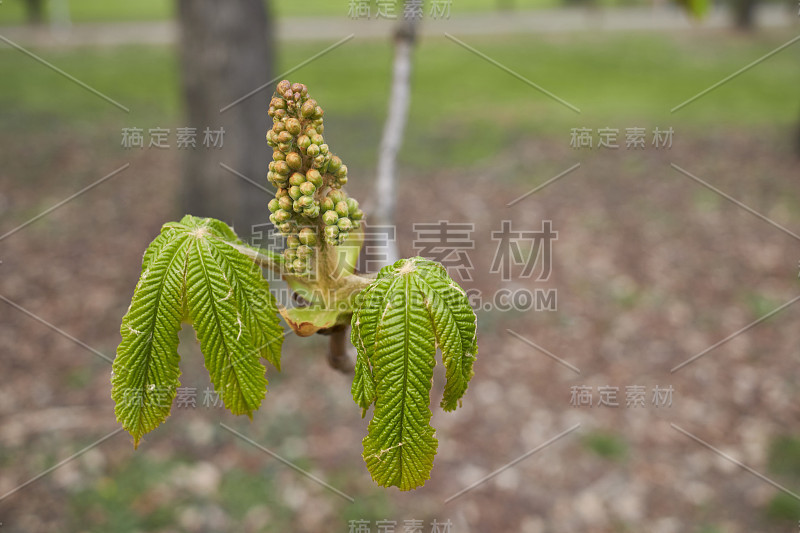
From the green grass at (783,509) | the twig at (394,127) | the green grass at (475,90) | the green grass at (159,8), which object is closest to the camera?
the twig at (394,127)

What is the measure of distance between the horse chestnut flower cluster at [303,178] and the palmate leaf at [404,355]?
155 mm

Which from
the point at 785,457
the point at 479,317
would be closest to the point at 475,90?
the point at 479,317

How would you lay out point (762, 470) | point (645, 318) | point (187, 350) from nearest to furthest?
point (762, 470), point (187, 350), point (645, 318)

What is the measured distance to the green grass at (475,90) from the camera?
8.41m

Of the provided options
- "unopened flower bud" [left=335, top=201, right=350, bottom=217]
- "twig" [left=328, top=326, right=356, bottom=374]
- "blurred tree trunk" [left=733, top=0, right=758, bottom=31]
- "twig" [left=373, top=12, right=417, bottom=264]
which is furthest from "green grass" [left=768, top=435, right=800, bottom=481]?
"blurred tree trunk" [left=733, top=0, right=758, bottom=31]

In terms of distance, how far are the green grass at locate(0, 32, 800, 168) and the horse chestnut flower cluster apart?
4.07 meters

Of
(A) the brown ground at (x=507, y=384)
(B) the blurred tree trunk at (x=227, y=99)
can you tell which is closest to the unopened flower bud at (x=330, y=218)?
(A) the brown ground at (x=507, y=384)

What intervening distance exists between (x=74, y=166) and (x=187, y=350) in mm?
4009

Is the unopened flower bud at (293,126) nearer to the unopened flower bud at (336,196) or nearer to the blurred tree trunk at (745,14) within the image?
the unopened flower bud at (336,196)

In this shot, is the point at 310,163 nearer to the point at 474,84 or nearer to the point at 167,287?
the point at 167,287

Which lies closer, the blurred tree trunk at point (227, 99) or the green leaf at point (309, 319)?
the green leaf at point (309, 319)

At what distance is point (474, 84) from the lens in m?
11.2

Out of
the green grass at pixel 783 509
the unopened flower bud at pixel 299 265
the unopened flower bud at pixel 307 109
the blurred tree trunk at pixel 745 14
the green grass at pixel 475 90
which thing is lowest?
the green grass at pixel 783 509

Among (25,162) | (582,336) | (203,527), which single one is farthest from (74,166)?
(582,336)
